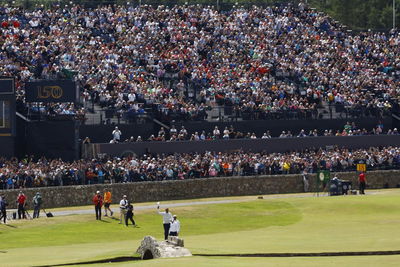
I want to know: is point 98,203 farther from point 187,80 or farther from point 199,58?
point 199,58

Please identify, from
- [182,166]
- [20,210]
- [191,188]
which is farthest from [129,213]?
[182,166]

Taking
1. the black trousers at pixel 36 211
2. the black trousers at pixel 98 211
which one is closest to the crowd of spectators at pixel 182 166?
the black trousers at pixel 36 211

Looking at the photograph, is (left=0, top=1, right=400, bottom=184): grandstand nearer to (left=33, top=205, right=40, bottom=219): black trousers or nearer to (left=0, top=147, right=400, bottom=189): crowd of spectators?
(left=0, top=147, right=400, bottom=189): crowd of spectators

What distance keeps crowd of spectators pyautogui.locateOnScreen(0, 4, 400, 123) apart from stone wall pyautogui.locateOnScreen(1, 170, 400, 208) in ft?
24.4

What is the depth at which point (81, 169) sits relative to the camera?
67.6 meters

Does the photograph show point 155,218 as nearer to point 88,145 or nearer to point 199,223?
point 199,223

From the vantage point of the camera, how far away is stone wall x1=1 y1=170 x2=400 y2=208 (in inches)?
2608

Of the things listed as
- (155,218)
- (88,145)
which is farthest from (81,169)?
(155,218)

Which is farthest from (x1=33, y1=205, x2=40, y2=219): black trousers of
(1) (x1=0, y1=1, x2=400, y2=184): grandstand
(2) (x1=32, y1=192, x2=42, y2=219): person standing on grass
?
(1) (x1=0, y1=1, x2=400, y2=184): grandstand

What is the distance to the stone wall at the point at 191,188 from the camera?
6625 centimetres

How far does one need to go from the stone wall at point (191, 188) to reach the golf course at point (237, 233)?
1465 mm

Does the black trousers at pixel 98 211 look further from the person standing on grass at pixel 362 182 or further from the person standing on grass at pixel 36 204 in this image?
the person standing on grass at pixel 362 182

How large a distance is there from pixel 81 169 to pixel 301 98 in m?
23.4

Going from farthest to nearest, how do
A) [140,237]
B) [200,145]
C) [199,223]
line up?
[200,145] → [199,223] → [140,237]
